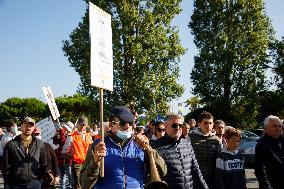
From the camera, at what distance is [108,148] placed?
4719mm

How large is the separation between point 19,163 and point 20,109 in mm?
96990

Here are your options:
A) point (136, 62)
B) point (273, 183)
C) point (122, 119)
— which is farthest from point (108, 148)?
point (136, 62)

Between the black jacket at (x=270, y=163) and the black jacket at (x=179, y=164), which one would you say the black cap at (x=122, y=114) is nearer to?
the black jacket at (x=179, y=164)

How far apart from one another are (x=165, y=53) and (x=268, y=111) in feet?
86.3

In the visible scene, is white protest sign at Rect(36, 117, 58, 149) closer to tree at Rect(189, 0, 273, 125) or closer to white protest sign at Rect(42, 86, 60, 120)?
white protest sign at Rect(42, 86, 60, 120)

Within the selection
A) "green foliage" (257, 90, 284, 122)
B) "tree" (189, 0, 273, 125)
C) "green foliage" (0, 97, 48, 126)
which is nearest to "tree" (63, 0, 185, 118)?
"tree" (189, 0, 273, 125)

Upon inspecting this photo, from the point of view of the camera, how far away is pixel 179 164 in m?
5.79

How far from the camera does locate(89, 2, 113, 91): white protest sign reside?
4895 mm

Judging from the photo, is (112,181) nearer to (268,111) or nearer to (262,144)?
(262,144)

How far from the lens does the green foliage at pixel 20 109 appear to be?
326 ft

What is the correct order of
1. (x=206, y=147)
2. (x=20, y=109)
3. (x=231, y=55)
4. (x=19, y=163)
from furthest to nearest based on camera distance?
1. (x=20, y=109)
2. (x=231, y=55)
3. (x=19, y=163)
4. (x=206, y=147)

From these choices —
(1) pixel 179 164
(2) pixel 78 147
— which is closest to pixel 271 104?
(2) pixel 78 147

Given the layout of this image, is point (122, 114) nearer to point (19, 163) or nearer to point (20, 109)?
point (19, 163)

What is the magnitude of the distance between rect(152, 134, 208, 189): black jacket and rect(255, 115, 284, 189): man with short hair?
102 centimetres
